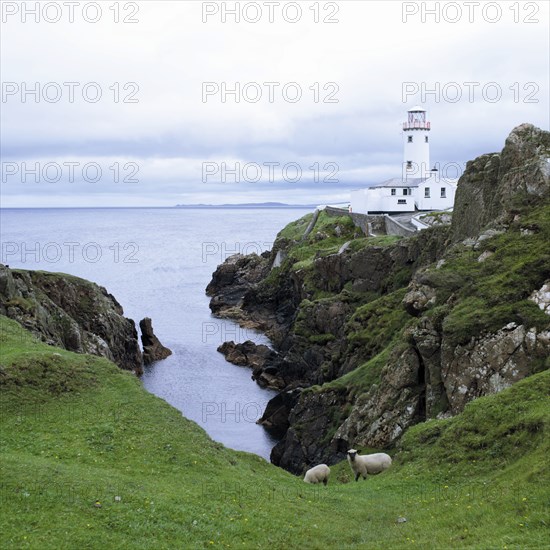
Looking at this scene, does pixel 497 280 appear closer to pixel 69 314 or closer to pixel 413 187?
pixel 69 314

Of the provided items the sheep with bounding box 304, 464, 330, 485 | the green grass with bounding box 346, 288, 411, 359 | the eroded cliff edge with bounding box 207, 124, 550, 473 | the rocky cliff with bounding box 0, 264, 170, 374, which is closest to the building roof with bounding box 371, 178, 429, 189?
the eroded cliff edge with bounding box 207, 124, 550, 473

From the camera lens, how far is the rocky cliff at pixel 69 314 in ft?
183

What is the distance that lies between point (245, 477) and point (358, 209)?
110 metres

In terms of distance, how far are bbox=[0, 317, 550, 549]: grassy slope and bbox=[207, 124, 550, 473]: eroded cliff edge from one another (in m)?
6.14

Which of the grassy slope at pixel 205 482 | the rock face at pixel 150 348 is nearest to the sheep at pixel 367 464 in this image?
the grassy slope at pixel 205 482

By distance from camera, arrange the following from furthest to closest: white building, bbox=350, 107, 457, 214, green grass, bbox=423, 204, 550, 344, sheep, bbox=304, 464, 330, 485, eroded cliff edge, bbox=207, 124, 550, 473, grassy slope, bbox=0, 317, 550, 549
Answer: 1. white building, bbox=350, 107, 457, 214
2. green grass, bbox=423, 204, 550, 344
3. eroded cliff edge, bbox=207, 124, 550, 473
4. sheep, bbox=304, 464, 330, 485
5. grassy slope, bbox=0, 317, 550, 549

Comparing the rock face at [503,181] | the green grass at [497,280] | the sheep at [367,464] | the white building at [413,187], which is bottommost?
the sheep at [367,464]

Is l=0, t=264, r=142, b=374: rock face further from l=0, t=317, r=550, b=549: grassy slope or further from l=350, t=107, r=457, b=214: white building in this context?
l=350, t=107, r=457, b=214: white building

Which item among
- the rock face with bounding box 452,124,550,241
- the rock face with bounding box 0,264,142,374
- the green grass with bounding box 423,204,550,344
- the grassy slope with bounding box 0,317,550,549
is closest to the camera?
the grassy slope with bounding box 0,317,550,549

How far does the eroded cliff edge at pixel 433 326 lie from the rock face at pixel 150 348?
61.7ft

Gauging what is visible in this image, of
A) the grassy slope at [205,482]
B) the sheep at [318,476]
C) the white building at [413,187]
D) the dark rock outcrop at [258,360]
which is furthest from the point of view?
the white building at [413,187]

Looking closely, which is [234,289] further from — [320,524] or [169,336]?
[320,524]

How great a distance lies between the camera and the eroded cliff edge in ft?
123

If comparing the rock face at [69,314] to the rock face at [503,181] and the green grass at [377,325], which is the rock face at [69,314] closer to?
the green grass at [377,325]
